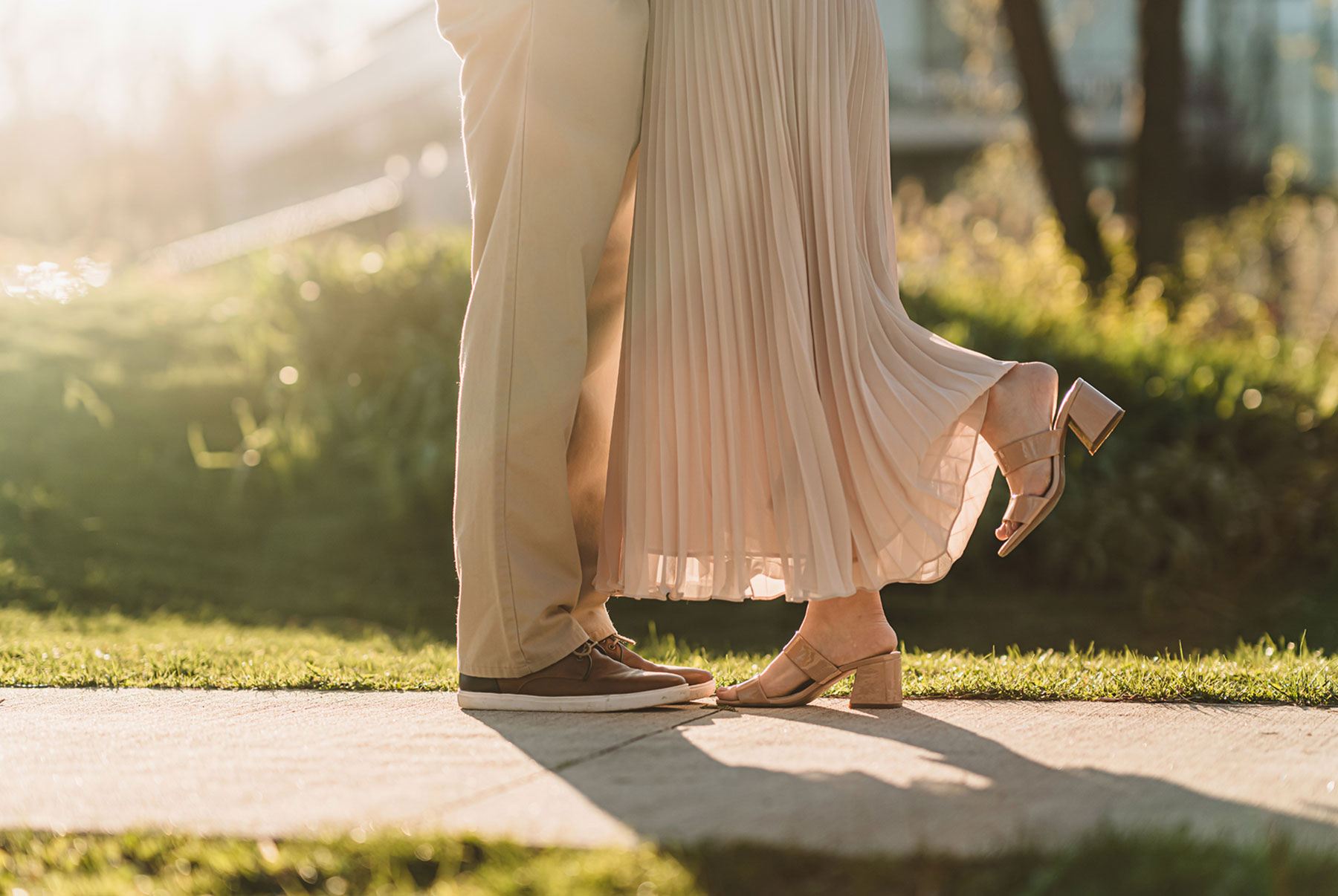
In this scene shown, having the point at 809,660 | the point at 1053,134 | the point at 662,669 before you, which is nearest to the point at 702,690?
the point at 662,669

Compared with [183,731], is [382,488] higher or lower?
higher

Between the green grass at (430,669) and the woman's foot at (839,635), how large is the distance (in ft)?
0.90

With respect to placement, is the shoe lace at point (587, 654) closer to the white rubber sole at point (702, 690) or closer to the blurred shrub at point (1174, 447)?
the white rubber sole at point (702, 690)

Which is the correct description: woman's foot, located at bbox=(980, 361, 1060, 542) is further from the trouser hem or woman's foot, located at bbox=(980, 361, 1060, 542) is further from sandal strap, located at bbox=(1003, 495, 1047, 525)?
the trouser hem

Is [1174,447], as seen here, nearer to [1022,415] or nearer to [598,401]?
[1022,415]

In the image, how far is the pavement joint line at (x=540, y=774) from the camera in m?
1.58

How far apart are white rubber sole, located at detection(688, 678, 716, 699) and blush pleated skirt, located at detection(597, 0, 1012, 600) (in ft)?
0.67

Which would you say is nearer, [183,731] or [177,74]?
[183,731]

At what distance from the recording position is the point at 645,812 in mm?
1519

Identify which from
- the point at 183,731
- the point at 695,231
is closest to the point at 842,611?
the point at 695,231

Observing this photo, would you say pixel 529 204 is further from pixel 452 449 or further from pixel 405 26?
pixel 405 26

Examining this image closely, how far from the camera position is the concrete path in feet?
4.83

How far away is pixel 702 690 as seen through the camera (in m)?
2.50

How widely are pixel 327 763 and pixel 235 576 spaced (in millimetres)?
3413
